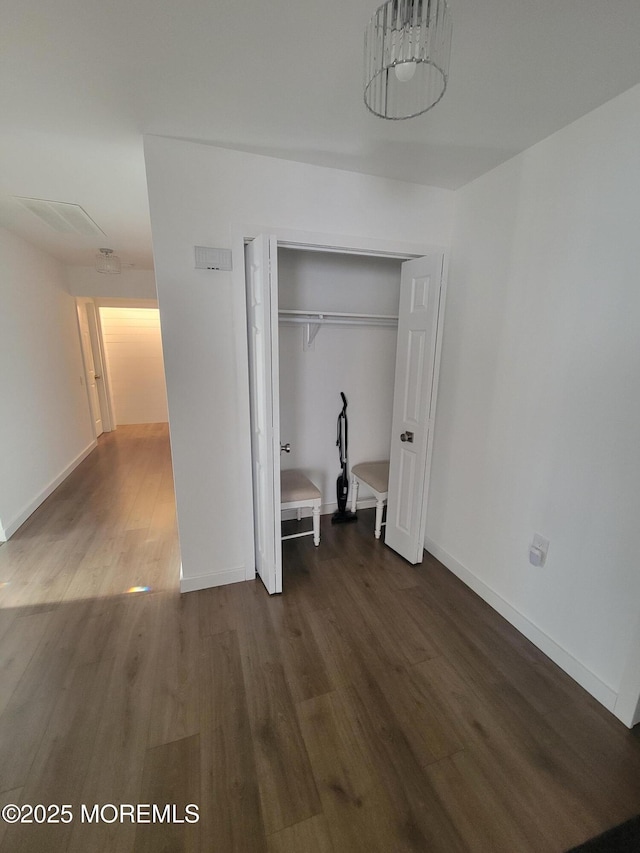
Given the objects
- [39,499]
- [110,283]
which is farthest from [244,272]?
[110,283]

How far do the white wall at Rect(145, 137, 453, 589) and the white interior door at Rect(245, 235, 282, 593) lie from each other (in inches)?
3.0

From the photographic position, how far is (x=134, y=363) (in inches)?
267

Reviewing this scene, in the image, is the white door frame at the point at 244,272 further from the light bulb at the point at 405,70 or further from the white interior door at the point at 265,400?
the light bulb at the point at 405,70

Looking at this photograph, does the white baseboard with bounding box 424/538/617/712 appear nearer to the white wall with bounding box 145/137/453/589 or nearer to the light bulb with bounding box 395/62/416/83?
the white wall with bounding box 145/137/453/589

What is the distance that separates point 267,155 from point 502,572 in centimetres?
273

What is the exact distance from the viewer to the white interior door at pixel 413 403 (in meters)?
2.20

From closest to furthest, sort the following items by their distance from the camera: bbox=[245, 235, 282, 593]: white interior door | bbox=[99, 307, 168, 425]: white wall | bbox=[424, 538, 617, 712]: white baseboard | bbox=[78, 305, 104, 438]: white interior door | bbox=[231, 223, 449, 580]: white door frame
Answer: bbox=[424, 538, 617, 712]: white baseboard, bbox=[245, 235, 282, 593]: white interior door, bbox=[231, 223, 449, 580]: white door frame, bbox=[78, 305, 104, 438]: white interior door, bbox=[99, 307, 168, 425]: white wall

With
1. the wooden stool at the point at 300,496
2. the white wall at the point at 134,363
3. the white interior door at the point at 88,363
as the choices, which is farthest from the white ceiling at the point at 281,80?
the white wall at the point at 134,363

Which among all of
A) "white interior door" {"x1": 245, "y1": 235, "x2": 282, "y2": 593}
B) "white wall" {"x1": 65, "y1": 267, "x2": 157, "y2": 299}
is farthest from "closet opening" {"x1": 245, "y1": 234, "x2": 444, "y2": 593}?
"white wall" {"x1": 65, "y1": 267, "x2": 157, "y2": 299}

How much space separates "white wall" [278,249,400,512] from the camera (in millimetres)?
2840

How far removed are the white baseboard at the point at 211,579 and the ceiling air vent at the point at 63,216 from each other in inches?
111

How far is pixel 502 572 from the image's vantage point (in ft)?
6.86

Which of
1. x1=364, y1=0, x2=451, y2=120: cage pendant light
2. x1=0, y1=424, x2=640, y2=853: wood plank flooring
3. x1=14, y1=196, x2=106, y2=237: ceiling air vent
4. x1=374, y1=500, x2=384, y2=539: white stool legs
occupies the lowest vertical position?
x1=0, y1=424, x2=640, y2=853: wood plank flooring

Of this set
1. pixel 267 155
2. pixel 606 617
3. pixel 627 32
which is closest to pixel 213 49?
pixel 267 155
